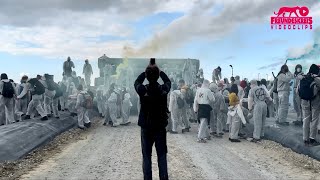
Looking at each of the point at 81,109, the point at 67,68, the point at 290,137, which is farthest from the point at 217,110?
the point at 67,68

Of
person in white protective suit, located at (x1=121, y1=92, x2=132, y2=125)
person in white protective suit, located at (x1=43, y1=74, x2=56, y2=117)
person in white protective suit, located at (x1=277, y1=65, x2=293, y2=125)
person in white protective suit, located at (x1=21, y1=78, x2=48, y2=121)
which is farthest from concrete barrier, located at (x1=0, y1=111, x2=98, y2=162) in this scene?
person in white protective suit, located at (x1=277, y1=65, x2=293, y2=125)

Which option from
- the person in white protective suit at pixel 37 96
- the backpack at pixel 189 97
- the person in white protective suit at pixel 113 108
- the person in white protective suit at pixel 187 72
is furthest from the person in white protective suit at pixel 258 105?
the person in white protective suit at pixel 187 72

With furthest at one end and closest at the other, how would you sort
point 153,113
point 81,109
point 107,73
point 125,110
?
point 107,73 < point 125,110 < point 81,109 < point 153,113

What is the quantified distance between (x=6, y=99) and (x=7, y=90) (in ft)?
1.62

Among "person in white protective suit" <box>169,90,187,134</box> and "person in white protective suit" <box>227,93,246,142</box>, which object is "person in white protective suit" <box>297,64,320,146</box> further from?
"person in white protective suit" <box>169,90,187,134</box>

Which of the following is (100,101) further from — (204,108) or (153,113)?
(153,113)

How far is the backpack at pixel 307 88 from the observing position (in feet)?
36.1

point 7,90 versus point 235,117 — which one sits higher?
point 7,90

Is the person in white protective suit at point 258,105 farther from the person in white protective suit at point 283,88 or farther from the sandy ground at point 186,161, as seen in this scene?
the person in white protective suit at point 283,88

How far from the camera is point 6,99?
53.7 ft

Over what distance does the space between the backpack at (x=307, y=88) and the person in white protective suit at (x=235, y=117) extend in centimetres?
320

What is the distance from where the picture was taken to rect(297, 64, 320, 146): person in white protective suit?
11.0 meters

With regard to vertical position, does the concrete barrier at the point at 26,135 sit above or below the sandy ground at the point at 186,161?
Result: above

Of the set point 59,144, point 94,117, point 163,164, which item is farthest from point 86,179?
point 94,117
